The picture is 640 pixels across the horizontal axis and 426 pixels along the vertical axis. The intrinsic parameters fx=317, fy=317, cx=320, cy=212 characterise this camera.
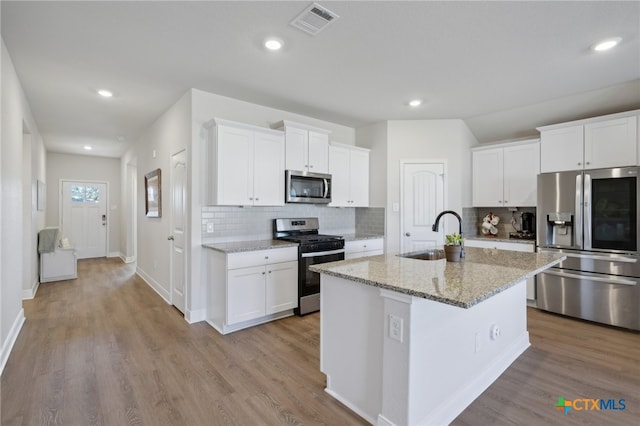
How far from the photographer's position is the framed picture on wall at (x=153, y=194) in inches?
178

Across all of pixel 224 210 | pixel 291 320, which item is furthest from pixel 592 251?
pixel 224 210

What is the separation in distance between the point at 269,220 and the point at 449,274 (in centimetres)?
266

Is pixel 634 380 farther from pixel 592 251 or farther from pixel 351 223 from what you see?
pixel 351 223

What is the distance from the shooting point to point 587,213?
3479 mm

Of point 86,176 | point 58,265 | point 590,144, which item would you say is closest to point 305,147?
point 590,144

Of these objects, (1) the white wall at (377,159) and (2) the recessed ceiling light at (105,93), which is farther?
(1) the white wall at (377,159)

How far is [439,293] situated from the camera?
1.45m

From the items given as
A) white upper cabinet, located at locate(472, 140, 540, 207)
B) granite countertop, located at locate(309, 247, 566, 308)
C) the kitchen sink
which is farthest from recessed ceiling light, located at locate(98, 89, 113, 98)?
white upper cabinet, located at locate(472, 140, 540, 207)

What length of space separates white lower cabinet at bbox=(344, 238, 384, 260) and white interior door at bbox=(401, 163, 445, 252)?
362 millimetres

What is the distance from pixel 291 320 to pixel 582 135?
391cm

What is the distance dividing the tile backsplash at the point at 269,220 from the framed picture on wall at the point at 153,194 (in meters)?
1.35

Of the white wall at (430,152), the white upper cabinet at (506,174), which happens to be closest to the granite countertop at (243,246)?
the white wall at (430,152)

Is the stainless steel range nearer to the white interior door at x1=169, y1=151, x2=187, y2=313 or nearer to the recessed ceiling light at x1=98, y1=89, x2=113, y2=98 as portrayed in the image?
the white interior door at x1=169, y1=151, x2=187, y2=313

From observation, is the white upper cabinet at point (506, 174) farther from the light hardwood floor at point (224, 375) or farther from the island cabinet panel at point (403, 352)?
the island cabinet panel at point (403, 352)
